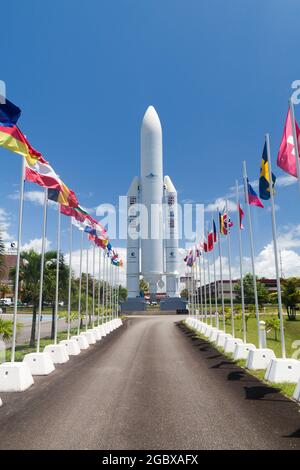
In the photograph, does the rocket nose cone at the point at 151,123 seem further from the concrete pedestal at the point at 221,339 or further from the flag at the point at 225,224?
the concrete pedestal at the point at 221,339

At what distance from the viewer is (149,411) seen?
8922 mm

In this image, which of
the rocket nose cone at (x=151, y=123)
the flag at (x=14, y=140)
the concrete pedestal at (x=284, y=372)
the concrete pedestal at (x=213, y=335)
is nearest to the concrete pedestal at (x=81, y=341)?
the concrete pedestal at (x=213, y=335)

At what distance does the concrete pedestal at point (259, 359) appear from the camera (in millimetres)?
14266

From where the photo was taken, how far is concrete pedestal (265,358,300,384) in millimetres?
11805

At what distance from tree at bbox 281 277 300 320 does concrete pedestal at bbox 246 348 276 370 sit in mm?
48999

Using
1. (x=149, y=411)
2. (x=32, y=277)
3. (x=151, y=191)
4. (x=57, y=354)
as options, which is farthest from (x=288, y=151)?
(x=151, y=191)

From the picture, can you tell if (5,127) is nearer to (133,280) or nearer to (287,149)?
(287,149)

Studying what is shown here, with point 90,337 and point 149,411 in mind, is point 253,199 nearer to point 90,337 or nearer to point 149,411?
point 149,411

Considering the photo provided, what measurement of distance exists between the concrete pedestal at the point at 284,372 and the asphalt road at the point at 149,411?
613 millimetres

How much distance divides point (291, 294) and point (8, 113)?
191ft

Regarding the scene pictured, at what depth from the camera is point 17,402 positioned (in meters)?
9.92

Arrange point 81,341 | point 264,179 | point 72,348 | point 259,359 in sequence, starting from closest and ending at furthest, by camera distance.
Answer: point 259,359
point 264,179
point 72,348
point 81,341
